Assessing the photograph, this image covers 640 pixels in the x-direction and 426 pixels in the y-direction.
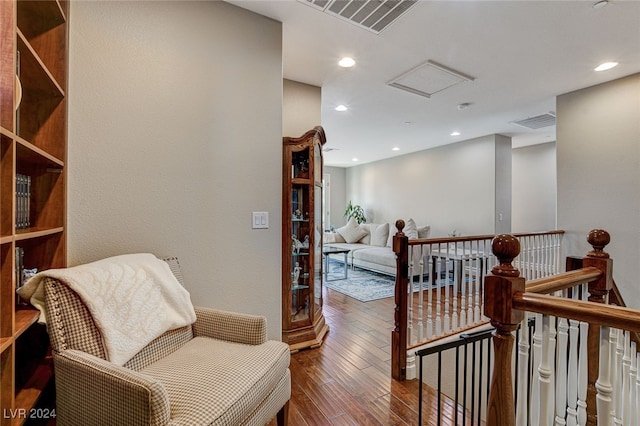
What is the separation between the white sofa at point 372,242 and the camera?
5543 mm

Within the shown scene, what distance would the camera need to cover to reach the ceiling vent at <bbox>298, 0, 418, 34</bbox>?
1.96 meters

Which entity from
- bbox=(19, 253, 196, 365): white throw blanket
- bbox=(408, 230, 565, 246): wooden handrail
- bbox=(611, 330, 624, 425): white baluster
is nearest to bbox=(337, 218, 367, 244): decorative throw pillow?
bbox=(408, 230, 565, 246): wooden handrail

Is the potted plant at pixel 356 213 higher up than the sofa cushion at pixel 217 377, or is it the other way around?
the potted plant at pixel 356 213

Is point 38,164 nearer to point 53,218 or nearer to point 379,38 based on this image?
point 53,218

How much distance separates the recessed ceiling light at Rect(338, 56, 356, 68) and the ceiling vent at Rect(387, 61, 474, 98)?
0.57 metres

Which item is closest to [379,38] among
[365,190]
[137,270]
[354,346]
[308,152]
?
[308,152]

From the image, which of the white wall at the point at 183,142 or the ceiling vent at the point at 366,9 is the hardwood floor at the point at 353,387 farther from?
the ceiling vent at the point at 366,9

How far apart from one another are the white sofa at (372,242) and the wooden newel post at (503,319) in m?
3.74

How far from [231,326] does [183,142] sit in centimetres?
116

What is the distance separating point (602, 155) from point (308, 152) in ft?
10.4

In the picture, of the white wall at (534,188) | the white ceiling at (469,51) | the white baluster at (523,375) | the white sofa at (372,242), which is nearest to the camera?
the white baluster at (523,375)

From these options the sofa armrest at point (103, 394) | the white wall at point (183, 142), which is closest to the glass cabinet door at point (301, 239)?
the white wall at point (183, 142)

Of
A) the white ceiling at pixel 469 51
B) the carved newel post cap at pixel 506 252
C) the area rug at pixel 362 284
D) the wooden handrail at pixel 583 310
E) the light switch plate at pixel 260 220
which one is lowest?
the area rug at pixel 362 284

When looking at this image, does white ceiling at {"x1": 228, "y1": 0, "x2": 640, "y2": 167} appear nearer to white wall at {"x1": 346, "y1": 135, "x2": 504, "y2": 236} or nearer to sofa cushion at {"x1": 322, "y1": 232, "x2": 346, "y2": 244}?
white wall at {"x1": 346, "y1": 135, "x2": 504, "y2": 236}
